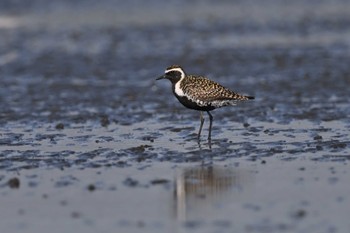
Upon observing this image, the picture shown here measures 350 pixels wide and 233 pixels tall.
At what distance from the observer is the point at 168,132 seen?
13.8m

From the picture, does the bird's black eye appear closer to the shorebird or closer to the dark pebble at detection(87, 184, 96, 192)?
the shorebird

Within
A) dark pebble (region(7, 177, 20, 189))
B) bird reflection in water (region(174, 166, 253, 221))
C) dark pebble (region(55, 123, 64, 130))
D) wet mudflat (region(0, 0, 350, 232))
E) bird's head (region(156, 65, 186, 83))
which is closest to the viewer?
wet mudflat (region(0, 0, 350, 232))

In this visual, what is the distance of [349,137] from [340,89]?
496 cm

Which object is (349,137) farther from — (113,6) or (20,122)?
(113,6)

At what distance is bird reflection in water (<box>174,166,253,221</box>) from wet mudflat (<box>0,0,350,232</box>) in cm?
2


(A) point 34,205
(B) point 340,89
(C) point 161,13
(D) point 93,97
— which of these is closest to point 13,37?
(C) point 161,13

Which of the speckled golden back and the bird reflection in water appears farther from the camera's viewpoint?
the speckled golden back

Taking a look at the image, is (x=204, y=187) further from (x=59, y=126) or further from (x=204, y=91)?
(x=59, y=126)

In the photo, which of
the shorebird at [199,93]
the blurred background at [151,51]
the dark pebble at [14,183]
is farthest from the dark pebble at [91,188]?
the blurred background at [151,51]

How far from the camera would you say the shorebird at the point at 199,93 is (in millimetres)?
13641

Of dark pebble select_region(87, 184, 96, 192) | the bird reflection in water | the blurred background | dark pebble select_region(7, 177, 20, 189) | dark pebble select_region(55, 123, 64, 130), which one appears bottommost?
the bird reflection in water

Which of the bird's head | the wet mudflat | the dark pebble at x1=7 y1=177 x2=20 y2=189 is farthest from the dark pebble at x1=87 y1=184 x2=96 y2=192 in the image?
the bird's head

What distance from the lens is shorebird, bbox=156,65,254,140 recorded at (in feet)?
44.8

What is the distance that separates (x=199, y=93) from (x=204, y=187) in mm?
3727
